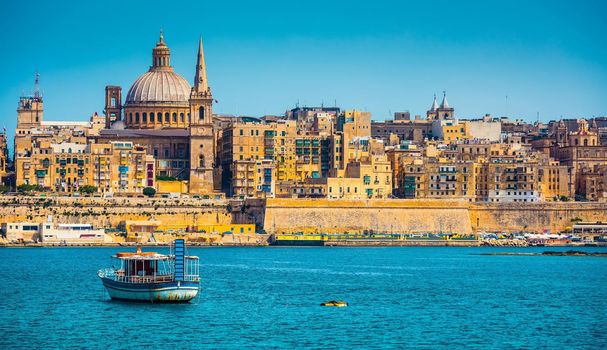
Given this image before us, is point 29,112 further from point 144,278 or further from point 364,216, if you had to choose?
point 144,278

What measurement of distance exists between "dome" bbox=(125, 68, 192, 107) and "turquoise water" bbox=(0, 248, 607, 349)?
1580 inches

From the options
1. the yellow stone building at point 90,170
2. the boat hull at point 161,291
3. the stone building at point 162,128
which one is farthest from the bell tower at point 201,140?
the boat hull at point 161,291

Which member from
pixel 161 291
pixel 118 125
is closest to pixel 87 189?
pixel 118 125

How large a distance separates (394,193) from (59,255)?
104ft

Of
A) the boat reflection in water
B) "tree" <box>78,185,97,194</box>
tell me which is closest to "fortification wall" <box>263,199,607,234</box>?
"tree" <box>78,185,97,194</box>

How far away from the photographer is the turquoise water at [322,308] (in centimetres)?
3709

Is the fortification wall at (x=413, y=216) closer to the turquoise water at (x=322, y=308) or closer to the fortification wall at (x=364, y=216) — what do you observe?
the fortification wall at (x=364, y=216)

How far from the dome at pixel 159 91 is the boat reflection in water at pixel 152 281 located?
62.8 m

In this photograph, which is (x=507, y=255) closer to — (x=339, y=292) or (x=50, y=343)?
(x=339, y=292)

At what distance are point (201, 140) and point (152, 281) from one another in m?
54.7

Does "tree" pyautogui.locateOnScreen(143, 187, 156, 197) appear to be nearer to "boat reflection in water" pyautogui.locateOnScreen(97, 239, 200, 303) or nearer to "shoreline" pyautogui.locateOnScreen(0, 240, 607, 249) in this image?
"shoreline" pyautogui.locateOnScreen(0, 240, 607, 249)

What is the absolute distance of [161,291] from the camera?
4316 cm

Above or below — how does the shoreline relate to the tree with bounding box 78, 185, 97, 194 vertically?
below

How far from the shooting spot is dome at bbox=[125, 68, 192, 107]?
10688 cm
